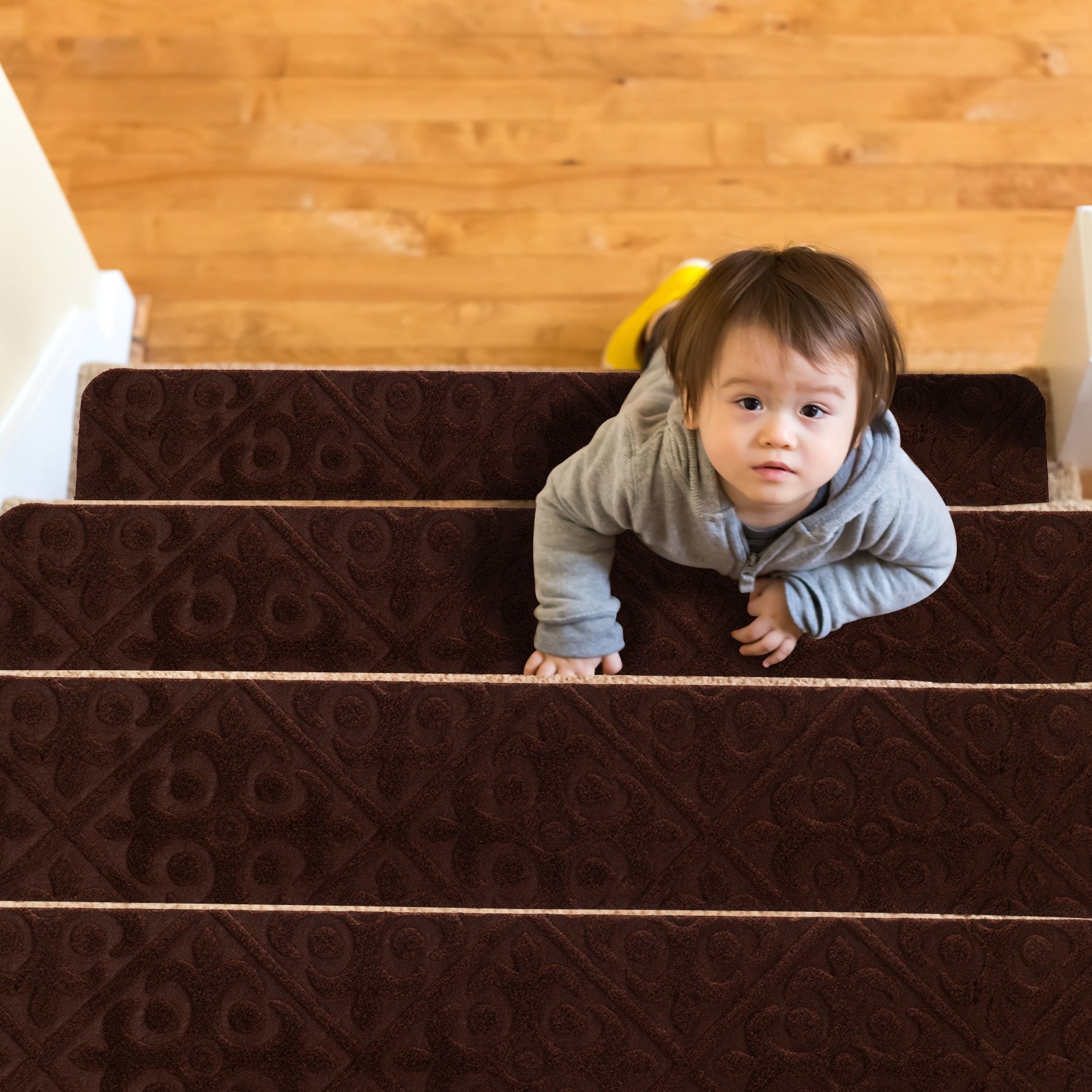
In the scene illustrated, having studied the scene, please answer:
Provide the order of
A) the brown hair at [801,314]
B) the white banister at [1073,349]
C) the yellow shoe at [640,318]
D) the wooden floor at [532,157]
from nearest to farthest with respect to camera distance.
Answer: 1. the brown hair at [801,314]
2. the white banister at [1073,349]
3. the yellow shoe at [640,318]
4. the wooden floor at [532,157]

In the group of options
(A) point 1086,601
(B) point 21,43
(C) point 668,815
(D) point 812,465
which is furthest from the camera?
(B) point 21,43

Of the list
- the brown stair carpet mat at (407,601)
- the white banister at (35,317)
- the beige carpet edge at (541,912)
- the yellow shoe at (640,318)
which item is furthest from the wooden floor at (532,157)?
the beige carpet edge at (541,912)

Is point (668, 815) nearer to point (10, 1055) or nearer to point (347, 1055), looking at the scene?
point (347, 1055)

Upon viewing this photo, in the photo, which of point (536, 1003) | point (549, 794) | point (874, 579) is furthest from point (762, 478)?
point (536, 1003)

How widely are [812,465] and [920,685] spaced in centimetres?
33

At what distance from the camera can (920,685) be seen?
1.25 meters

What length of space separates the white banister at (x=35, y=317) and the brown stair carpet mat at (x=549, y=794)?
16.4 inches

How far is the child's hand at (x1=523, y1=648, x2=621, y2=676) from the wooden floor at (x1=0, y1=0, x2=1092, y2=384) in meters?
0.77

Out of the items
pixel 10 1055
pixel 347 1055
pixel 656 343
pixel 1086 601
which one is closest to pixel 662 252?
pixel 656 343

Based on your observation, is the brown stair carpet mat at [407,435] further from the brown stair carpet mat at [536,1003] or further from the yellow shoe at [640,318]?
the brown stair carpet mat at [536,1003]

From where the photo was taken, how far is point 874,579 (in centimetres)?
128

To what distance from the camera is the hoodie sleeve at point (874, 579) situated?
1.26m

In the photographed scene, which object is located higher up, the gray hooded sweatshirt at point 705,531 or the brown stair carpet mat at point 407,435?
the brown stair carpet mat at point 407,435

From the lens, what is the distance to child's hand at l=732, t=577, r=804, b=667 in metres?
1.32
